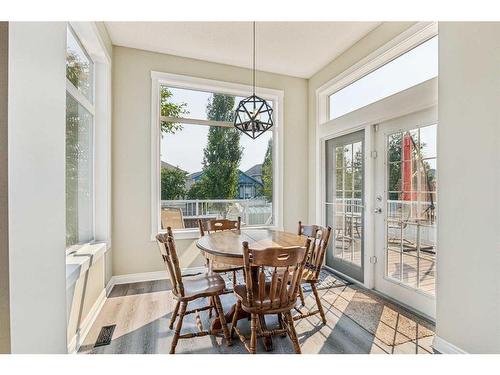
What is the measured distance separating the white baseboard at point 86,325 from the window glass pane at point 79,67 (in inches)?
79.6

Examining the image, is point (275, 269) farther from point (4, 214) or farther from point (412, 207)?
point (412, 207)

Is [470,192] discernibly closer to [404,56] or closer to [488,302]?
[488,302]

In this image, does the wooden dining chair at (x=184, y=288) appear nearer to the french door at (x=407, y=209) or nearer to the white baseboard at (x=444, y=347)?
the white baseboard at (x=444, y=347)

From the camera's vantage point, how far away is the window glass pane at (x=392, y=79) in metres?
2.44

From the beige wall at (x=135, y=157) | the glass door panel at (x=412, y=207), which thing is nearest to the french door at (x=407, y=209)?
the glass door panel at (x=412, y=207)

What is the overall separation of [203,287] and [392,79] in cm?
287

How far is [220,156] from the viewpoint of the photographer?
3791 millimetres

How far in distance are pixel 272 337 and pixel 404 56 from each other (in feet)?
9.87

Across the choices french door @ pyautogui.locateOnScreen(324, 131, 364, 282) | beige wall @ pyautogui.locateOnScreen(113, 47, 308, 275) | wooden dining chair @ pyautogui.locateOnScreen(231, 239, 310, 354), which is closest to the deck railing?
beige wall @ pyautogui.locateOnScreen(113, 47, 308, 275)

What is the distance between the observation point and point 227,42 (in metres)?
3.15

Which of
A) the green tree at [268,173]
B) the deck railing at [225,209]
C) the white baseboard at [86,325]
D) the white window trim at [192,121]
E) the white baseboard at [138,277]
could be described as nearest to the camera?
the white baseboard at [86,325]

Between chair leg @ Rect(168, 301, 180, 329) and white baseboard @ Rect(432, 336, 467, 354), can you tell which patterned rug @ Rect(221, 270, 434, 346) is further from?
chair leg @ Rect(168, 301, 180, 329)

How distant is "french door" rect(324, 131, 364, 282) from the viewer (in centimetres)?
326

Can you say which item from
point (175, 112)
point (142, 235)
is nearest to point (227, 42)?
point (175, 112)
